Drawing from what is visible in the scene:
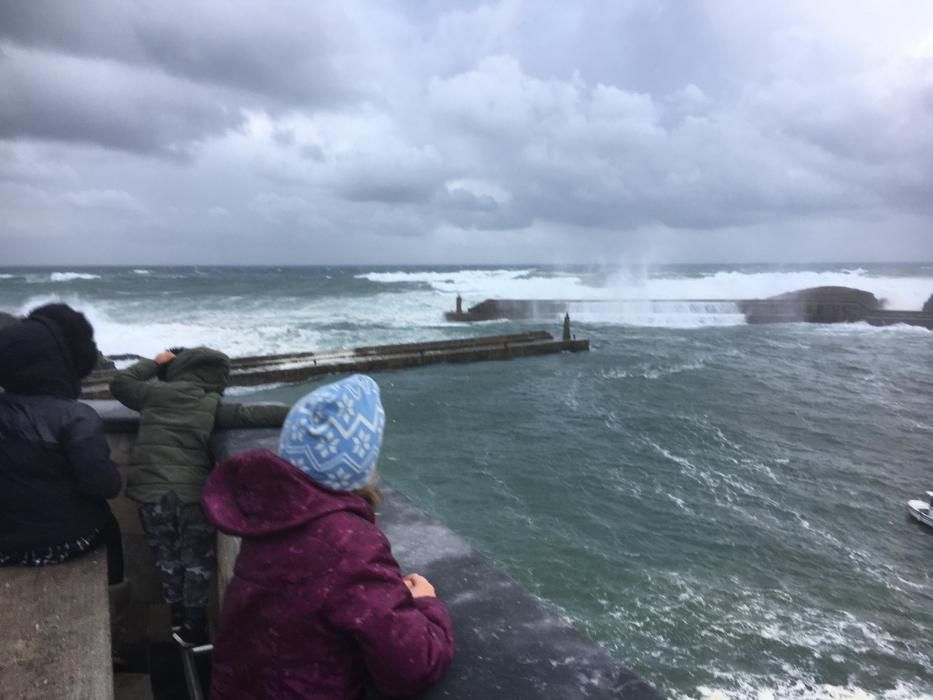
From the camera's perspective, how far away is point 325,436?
1.42m

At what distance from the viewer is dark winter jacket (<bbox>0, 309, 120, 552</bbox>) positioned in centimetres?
232

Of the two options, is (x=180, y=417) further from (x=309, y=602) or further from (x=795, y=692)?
(x=795, y=692)

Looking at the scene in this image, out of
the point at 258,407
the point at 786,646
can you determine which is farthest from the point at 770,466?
the point at 258,407

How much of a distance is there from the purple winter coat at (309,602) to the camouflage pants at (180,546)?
1.59 m

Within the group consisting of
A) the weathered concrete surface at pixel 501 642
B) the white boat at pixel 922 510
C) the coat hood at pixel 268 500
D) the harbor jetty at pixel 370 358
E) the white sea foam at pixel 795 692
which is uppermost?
the coat hood at pixel 268 500

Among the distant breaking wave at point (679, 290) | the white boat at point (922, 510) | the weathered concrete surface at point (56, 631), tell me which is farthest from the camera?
the distant breaking wave at point (679, 290)

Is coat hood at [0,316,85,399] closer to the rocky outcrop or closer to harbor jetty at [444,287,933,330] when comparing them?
harbor jetty at [444,287,933,330]

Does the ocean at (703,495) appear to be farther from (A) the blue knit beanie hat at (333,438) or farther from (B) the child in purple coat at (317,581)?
(A) the blue knit beanie hat at (333,438)

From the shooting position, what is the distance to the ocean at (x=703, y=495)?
6719 millimetres

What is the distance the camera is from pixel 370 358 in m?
22.2

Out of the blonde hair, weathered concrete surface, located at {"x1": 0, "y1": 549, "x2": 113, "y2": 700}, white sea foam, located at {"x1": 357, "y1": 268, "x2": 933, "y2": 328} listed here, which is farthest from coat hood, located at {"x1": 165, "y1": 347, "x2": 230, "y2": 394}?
white sea foam, located at {"x1": 357, "y1": 268, "x2": 933, "y2": 328}

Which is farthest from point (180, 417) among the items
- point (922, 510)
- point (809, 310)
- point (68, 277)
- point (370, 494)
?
point (68, 277)

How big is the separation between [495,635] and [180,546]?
73.8 inches

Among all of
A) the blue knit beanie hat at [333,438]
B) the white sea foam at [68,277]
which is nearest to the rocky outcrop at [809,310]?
the blue knit beanie hat at [333,438]
